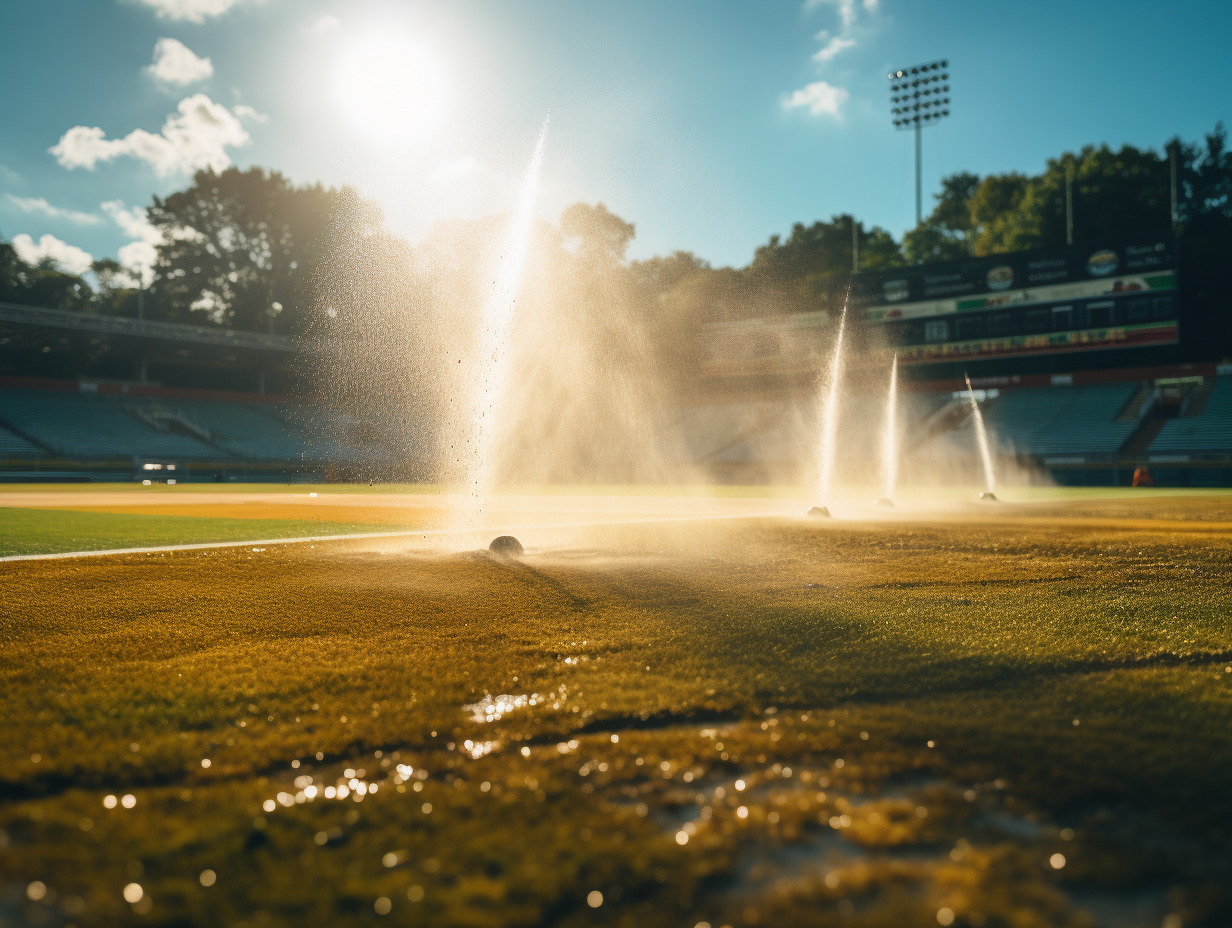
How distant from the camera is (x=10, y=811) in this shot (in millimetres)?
2420

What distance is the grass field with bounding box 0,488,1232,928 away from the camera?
6.51 feet

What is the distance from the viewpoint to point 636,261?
217 ft

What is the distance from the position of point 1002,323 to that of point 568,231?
3627 centimetres

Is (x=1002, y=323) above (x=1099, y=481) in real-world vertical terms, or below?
above

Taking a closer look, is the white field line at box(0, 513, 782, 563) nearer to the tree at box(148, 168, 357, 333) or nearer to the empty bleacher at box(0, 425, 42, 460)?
the empty bleacher at box(0, 425, 42, 460)

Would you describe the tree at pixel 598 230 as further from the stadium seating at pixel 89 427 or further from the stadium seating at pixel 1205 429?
the stadium seating at pixel 1205 429

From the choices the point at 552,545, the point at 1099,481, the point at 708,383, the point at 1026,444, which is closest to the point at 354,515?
the point at 552,545

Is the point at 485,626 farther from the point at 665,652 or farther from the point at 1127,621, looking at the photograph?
the point at 1127,621

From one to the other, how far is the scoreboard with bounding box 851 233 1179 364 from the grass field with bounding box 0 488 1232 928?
108 feet

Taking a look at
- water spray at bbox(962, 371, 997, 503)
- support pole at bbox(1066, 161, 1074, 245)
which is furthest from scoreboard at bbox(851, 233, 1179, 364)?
support pole at bbox(1066, 161, 1074, 245)

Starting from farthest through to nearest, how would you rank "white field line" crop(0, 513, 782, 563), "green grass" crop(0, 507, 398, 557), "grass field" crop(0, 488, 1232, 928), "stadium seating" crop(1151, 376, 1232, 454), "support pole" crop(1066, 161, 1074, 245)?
1. "support pole" crop(1066, 161, 1074, 245)
2. "stadium seating" crop(1151, 376, 1232, 454)
3. "green grass" crop(0, 507, 398, 557)
4. "white field line" crop(0, 513, 782, 563)
5. "grass field" crop(0, 488, 1232, 928)

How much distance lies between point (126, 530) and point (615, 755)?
11355 millimetres

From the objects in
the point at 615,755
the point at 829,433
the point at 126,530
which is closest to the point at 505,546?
the point at 126,530

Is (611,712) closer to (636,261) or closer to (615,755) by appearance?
(615,755)
